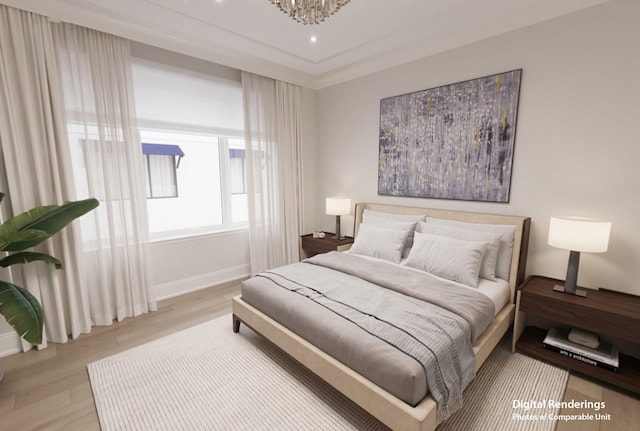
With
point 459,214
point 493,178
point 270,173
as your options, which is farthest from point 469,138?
point 270,173

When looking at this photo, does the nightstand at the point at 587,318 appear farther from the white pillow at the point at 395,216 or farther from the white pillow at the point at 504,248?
the white pillow at the point at 395,216

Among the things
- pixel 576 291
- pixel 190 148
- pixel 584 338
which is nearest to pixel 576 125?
pixel 576 291

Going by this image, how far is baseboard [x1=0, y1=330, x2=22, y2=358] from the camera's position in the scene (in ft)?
7.57

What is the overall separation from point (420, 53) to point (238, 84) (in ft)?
7.17

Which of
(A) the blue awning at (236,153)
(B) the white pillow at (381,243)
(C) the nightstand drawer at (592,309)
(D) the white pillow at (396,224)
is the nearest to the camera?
(C) the nightstand drawer at (592,309)

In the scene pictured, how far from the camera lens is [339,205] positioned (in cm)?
371

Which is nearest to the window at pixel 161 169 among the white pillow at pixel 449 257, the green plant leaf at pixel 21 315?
the green plant leaf at pixel 21 315

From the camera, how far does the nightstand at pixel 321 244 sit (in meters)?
3.63

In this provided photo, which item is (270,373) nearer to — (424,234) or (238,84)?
(424,234)

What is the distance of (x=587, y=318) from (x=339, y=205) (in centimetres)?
252

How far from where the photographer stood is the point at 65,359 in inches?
89.0

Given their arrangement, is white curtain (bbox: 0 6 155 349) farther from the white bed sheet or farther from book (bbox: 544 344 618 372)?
book (bbox: 544 344 618 372)

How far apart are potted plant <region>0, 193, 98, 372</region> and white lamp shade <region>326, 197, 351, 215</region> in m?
2.50

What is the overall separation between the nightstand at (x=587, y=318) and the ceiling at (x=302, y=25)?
7.09ft
